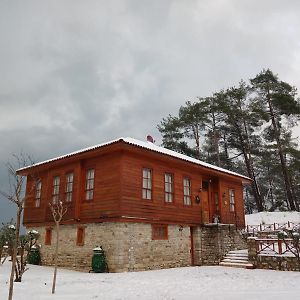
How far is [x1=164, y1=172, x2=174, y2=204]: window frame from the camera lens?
17.8 metres

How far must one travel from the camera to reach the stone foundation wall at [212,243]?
62.1 feet

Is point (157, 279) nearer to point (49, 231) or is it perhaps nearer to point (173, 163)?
point (173, 163)

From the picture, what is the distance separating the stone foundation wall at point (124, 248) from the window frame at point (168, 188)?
4.65 feet

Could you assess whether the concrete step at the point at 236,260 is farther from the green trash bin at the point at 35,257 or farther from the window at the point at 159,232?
the green trash bin at the point at 35,257

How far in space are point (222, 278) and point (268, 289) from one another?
307 centimetres

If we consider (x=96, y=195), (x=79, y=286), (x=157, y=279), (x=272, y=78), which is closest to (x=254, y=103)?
(x=272, y=78)

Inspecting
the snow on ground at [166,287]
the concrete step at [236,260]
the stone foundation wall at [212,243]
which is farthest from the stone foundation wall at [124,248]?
the concrete step at [236,260]

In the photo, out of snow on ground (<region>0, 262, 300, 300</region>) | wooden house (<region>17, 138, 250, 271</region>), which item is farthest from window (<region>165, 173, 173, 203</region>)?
snow on ground (<region>0, 262, 300, 300</region>)

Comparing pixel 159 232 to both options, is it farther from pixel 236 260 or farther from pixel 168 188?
pixel 236 260

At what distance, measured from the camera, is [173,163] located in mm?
Result: 18547

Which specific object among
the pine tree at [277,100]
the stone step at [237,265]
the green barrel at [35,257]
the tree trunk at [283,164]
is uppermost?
the pine tree at [277,100]

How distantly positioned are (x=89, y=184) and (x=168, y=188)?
4.21m

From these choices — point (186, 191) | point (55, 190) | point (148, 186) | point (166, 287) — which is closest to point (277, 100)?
point (186, 191)

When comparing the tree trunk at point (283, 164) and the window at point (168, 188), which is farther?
the tree trunk at point (283, 164)
